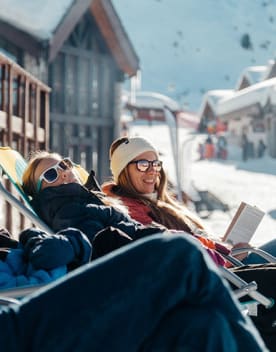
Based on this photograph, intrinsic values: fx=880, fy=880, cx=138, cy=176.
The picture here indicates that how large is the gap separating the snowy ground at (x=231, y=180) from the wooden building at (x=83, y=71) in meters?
1.79

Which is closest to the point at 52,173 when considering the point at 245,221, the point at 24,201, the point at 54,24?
the point at 24,201

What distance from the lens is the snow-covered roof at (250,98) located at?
1375 inches

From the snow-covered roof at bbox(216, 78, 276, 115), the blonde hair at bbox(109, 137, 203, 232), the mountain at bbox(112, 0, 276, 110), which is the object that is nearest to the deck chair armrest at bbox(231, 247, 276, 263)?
the blonde hair at bbox(109, 137, 203, 232)

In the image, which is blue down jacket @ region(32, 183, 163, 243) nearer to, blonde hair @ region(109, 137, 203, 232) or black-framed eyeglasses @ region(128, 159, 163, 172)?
blonde hair @ region(109, 137, 203, 232)

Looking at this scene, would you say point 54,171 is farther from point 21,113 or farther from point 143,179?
point 21,113

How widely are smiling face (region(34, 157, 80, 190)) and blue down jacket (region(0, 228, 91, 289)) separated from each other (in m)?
0.85

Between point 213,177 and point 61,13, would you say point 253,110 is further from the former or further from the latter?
point 61,13

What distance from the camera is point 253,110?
37656 millimetres

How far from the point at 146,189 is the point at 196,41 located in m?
97.2

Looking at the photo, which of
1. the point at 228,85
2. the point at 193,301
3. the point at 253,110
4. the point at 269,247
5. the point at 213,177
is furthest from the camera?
the point at 228,85

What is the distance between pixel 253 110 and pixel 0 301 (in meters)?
35.8

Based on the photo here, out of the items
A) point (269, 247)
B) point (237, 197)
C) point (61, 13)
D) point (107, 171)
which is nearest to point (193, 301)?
point (269, 247)

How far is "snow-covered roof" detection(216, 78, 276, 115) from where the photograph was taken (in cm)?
3494

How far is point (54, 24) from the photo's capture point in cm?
1402
